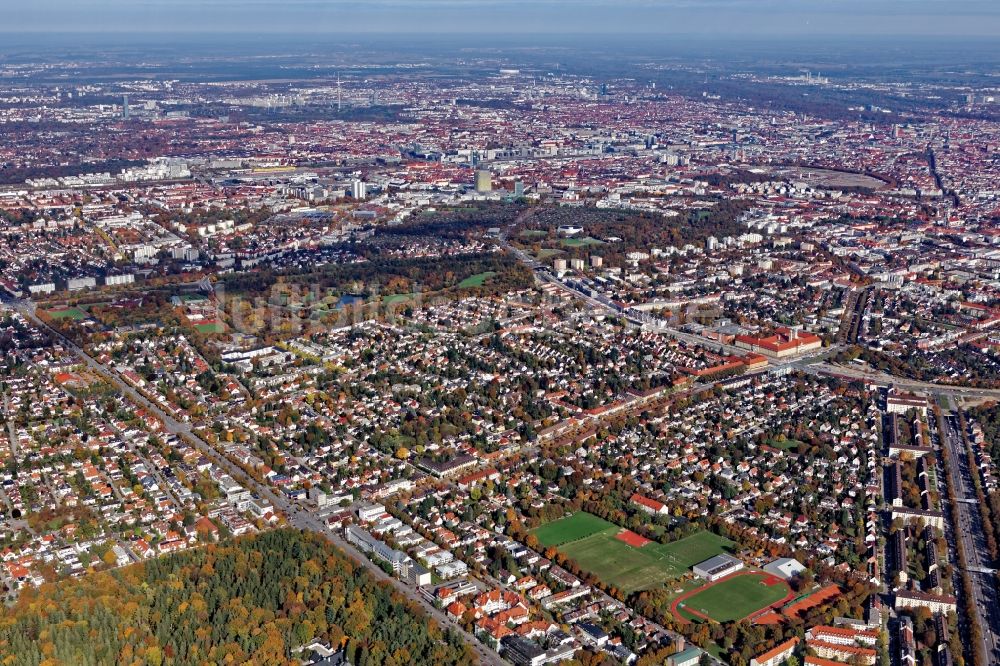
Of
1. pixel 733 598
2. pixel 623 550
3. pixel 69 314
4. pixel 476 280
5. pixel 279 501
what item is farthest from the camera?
pixel 476 280

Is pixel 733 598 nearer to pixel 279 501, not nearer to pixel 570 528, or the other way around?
pixel 570 528

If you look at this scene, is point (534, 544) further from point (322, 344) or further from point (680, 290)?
point (680, 290)

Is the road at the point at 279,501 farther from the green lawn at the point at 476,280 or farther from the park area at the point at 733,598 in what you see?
the green lawn at the point at 476,280

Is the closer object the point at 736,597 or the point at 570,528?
the point at 736,597

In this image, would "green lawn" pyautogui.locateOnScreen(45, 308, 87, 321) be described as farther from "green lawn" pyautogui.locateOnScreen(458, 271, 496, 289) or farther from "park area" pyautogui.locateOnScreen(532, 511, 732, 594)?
"park area" pyautogui.locateOnScreen(532, 511, 732, 594)

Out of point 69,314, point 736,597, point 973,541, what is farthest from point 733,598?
point 69,314
